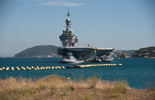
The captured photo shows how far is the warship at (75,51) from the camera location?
6612cm

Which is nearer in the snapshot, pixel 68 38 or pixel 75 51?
pixel 75 51

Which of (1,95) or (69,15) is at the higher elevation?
(69,15)

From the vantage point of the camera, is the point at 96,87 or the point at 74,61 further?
the point at 74,61

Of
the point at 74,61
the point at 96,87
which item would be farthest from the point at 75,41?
the point at 96,87

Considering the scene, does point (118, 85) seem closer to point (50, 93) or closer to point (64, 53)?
point (50, 93)

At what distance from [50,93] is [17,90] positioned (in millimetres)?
1878

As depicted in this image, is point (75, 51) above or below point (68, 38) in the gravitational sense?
below

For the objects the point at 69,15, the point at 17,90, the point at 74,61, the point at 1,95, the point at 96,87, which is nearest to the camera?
the point at 1,95

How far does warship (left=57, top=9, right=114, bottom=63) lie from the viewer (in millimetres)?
66125

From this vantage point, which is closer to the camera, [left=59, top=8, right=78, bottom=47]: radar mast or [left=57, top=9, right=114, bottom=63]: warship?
[left=57, top=9, right=114, bottom=63]: warship

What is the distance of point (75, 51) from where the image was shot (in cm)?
7000

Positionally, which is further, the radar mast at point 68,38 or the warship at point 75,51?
the radar mast at point 68,38

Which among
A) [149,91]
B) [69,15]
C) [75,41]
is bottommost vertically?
[149,91]

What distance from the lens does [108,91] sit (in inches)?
450
